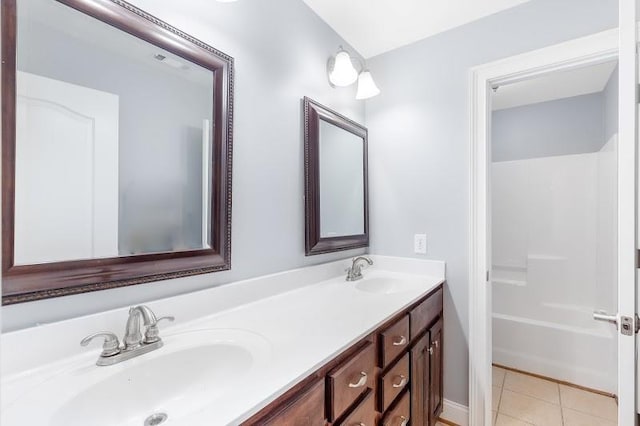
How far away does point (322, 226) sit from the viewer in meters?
1.73

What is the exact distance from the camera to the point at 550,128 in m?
2.72

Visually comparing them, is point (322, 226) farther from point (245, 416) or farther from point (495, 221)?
point (495, 221)

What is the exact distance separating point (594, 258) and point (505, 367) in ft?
3.73

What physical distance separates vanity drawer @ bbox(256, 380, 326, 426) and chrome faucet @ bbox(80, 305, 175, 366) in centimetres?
43

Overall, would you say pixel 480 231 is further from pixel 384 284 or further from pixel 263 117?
pixel 263 117

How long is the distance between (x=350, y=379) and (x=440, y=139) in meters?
1.49

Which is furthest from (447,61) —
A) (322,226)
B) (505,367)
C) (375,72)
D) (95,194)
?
(505,367)

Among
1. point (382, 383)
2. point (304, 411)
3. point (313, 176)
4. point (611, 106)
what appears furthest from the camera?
point (611, 106)

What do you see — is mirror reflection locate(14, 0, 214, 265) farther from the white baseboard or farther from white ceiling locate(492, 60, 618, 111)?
white ceiling locate(492, 60, 618, 111)

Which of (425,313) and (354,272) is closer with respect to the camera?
(425,313)

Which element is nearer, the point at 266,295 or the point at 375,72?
the point at 266,295

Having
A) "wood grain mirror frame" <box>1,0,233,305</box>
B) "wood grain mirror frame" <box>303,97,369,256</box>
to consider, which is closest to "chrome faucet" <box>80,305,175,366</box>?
"wood grain mirror frame" <box>1,0,233,305</box>

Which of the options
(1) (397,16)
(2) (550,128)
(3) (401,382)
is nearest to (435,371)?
(3) (401,382)

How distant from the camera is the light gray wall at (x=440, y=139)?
5.43ft
